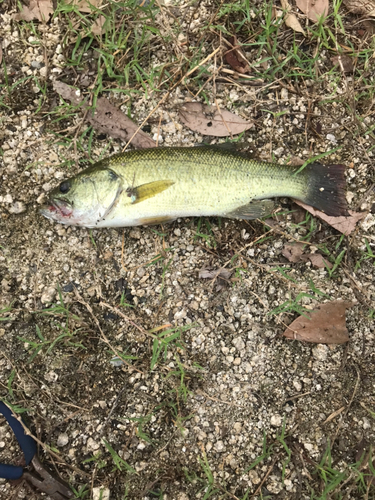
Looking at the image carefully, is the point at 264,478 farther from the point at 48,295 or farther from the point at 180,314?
the point at 48,295

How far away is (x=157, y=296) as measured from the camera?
11.5 feet

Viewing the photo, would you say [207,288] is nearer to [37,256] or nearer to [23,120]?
[37,256]

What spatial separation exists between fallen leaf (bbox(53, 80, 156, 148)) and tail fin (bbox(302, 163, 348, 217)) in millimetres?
1562

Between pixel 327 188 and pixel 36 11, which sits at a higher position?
pixel 36 11

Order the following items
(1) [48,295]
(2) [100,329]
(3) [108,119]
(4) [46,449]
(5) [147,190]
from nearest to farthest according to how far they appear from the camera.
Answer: (5) [147,190]
(4) [46,449]
(2) [100,329]
(1) [48,295]
(3) [108,119]

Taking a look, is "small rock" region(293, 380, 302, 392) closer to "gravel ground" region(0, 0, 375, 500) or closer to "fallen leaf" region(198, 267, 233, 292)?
"gravel ground" region(0, 0, 375, 500)

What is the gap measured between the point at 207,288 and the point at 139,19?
2667mm

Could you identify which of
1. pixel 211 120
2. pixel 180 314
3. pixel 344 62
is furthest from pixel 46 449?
pixel 344 62

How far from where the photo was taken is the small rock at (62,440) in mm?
3346

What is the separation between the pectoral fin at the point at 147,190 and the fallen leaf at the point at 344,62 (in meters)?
2.15

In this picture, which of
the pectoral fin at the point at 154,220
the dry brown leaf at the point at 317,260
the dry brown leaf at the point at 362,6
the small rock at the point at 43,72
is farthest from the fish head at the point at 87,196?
the dry brown leaf at the point at 362,6

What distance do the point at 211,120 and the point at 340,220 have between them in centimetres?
159

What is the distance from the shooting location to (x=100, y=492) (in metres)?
3.23

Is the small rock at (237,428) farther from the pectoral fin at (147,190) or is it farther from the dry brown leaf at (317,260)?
the pectoral fin at (147,190)
